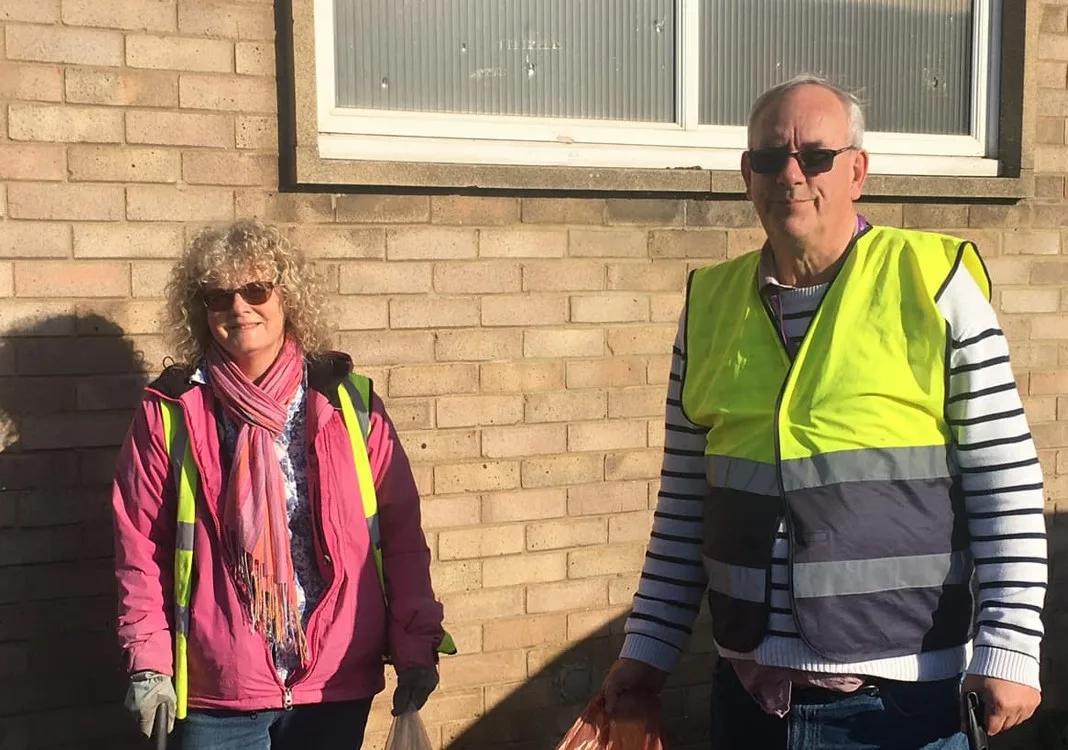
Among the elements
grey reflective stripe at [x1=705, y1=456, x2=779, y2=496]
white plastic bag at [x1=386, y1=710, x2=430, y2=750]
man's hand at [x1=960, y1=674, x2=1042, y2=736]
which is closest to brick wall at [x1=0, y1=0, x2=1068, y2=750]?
white plastic bag at [x1=386, y1=710, x2=430, y2=750]

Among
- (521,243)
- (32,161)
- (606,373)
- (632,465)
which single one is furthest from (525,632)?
(32,161)

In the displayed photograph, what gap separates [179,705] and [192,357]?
2.68 ft

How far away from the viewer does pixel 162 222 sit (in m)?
3.45

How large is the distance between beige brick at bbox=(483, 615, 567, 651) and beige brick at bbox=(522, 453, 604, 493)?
464 millimetres

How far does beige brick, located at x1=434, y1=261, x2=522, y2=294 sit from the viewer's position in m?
3.79

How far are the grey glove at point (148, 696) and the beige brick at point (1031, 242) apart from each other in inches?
136

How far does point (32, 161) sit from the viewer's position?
3297 millimetres

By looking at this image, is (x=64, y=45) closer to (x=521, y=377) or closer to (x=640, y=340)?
(x=521, y=377)

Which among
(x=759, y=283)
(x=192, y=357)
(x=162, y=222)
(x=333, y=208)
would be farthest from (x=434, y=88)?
(x=759, y=283)

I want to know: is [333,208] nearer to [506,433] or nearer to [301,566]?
[506,433]

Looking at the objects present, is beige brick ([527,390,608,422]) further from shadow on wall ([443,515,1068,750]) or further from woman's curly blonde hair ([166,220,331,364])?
woman's curly blonde hair ([166,220,331,364])

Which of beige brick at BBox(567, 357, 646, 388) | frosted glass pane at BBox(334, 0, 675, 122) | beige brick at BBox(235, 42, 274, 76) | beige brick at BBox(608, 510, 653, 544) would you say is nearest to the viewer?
beige brick at BBox(235, 42, 274, 76)

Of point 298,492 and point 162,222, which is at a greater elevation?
point 162,222

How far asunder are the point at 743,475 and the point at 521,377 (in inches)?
69.9
